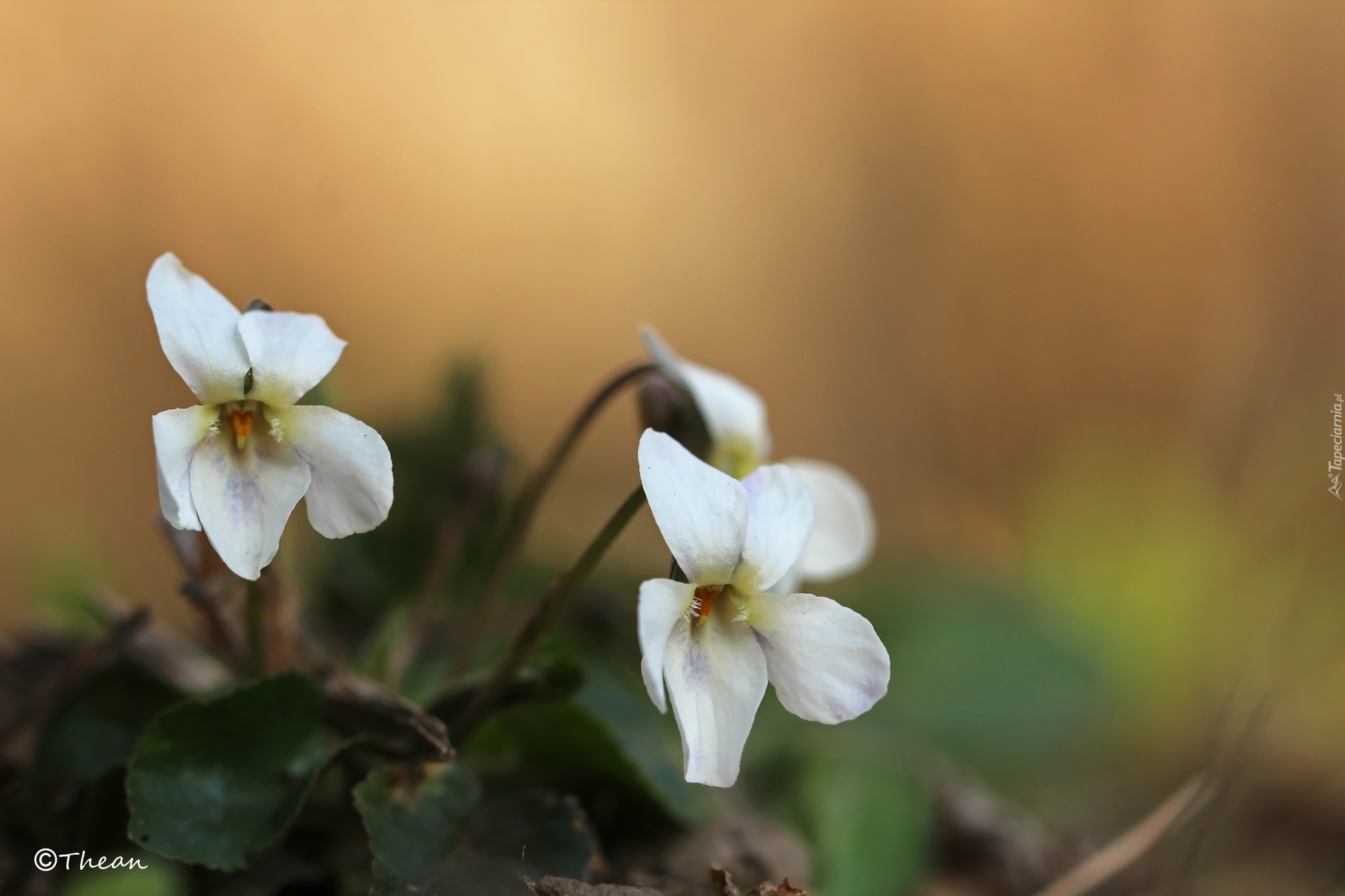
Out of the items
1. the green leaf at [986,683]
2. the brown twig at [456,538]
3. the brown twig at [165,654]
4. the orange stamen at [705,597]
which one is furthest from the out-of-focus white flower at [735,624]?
the green leaf at [986,683]

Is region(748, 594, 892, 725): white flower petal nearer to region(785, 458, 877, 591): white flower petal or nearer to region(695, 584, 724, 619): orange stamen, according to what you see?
region(695, 584, 724, 619): orange stamen

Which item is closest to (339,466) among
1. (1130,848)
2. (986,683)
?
(1130,848)

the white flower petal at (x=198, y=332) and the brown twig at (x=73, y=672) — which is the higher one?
the white flower petal at (x=198, y=332)

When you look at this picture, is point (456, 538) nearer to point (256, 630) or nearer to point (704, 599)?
point (256, 630)

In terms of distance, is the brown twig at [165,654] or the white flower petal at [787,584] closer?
the white flower petal at [787,584]

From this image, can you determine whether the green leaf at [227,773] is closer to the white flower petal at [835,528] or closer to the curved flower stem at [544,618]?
the curved flower stem at [544,618]

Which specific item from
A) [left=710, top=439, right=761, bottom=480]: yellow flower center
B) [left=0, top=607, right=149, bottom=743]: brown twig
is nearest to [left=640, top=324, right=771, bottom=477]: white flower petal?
[left=710, top=439, right=761, bottom=480]: yellow flower center
